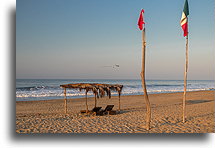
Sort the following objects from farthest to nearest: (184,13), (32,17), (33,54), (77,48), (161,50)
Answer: (77,48), (161,50), (33,54), (32,17), (184,13)

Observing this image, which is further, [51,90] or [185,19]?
[51,90]

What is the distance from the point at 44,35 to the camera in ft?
29.8

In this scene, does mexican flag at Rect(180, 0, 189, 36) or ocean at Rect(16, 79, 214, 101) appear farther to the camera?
ocean at Rect(16, 79, 214, 101)

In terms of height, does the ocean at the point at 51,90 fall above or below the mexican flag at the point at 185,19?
below

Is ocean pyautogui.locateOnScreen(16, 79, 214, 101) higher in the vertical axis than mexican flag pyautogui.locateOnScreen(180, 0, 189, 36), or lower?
lower

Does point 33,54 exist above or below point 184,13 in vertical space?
below

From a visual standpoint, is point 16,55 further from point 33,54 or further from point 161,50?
point 161,50

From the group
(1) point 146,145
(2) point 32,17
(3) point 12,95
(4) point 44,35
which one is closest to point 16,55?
(3) point 12,95

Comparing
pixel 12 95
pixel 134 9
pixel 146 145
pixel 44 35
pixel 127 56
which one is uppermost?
pixel 134 9

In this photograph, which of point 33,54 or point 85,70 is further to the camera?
point 85,70

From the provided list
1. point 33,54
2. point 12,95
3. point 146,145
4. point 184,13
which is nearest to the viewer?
point 146,145

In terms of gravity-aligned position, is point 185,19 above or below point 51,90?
above

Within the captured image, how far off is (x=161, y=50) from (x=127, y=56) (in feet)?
7.00

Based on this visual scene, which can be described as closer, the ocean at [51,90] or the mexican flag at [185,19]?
the mexican flag at [185,19]
